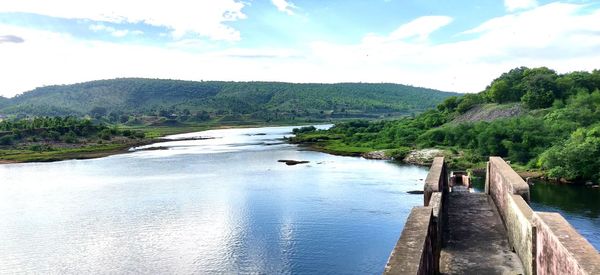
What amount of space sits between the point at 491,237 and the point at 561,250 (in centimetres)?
765

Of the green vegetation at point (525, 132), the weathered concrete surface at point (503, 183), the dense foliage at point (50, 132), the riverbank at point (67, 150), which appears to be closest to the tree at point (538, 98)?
the green vegetation at point (525, 132)

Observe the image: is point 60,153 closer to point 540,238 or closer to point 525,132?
point 525,132

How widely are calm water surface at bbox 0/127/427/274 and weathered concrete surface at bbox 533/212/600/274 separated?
1505cm

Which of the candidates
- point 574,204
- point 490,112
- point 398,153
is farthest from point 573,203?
point 490,112

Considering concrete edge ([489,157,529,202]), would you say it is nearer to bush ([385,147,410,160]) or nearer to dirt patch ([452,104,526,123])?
bush ([385,147,410,160])

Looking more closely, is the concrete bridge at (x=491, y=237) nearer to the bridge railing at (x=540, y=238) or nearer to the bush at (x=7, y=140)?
the bridge railing at (x=540, y=238)

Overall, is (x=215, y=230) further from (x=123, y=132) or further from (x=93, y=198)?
(x=123, y=132)

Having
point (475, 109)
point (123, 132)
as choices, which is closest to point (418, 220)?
point (475, 109)

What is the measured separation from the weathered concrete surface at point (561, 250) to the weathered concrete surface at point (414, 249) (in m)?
2.61

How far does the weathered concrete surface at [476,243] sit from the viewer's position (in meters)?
14.1

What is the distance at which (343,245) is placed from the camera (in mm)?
29609

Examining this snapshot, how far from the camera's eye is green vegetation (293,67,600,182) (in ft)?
161

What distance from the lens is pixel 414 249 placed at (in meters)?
9.98

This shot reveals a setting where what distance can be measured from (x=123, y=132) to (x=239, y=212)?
94870 mm
